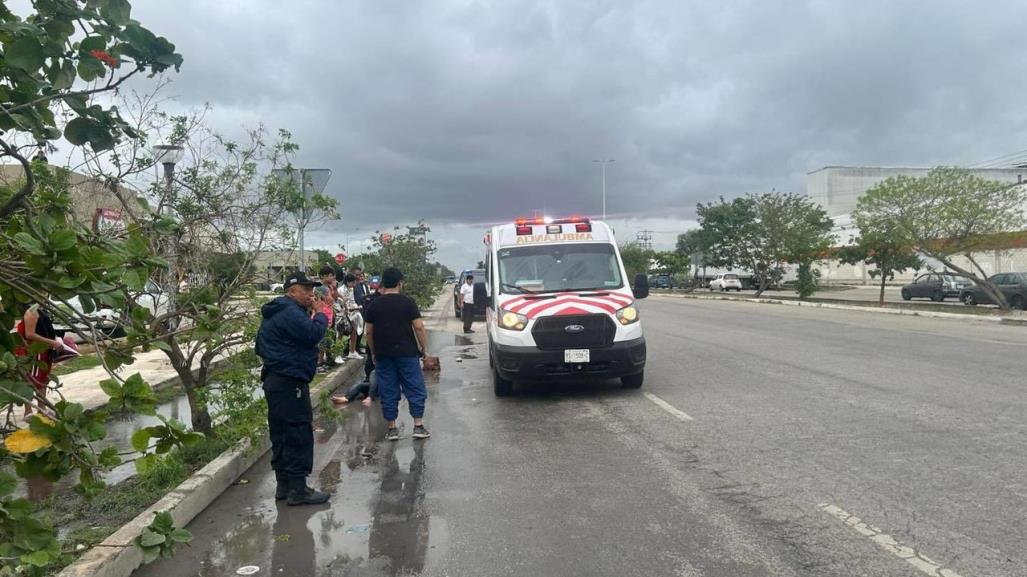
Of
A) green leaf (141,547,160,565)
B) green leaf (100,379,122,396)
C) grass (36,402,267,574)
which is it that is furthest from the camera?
grass (36,402,267,574)

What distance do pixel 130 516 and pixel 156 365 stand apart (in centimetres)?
819

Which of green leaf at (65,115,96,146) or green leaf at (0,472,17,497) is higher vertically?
green leaf at (65,115,96,146)

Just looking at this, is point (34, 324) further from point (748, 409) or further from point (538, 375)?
point (748, 409)

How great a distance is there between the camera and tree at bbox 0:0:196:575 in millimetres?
2340

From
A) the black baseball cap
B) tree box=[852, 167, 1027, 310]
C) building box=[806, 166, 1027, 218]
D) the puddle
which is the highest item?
building box=[806, 166, 1027, 218]

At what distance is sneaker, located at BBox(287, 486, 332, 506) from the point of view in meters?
5.50

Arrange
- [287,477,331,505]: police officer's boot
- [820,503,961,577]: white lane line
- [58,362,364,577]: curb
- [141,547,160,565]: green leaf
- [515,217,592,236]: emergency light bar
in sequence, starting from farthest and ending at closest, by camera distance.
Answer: [515,217,592,236]: emergency light bar < [287,477,331,505]: police officer's boot < [58,362,364,577]: curb < [820,503,961,577]: white lane line < [141,547,160,565]: green leaf

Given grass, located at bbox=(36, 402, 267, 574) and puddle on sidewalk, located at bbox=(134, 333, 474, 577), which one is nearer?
puddle on sidewalk, located at bbox=(134, 333, 474, 577)

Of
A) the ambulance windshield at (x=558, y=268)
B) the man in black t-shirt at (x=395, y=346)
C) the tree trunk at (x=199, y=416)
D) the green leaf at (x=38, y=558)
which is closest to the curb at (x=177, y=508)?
the tree trunk at (x=199, y=416)

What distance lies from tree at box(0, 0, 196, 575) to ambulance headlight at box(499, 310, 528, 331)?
6.44 metres

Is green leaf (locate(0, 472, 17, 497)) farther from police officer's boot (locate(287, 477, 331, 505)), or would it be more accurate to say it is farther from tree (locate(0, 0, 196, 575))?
police officer's boot (locate(287, 477, 331, 505))

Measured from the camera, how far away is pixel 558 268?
1017cm

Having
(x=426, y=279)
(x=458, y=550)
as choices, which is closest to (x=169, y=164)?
(x=458, y=550)

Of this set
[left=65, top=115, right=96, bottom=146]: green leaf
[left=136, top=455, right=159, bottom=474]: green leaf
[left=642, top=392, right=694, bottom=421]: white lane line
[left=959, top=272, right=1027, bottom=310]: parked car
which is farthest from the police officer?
[left=959, top=272, right=1027, bottom=310]: parked car
